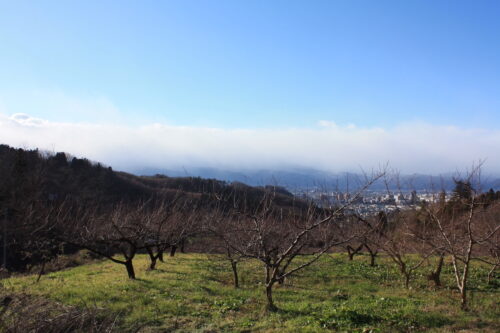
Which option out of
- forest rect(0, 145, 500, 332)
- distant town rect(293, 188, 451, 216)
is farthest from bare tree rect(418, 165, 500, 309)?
distant town rect(293, 188, 451, 216)

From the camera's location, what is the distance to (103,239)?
14984mm

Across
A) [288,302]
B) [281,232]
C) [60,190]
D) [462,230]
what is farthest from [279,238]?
[60,190]

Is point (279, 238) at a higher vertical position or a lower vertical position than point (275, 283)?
higher

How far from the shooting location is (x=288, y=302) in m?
9.70

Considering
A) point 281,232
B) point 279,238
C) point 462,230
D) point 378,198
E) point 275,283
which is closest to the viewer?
point 378,198

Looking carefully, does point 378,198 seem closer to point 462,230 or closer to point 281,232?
point 462,230

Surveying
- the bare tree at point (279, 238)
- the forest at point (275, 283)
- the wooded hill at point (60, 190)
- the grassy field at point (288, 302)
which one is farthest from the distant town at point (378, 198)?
the wooded hill at point (60, 190)

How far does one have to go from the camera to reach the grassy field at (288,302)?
748 cm

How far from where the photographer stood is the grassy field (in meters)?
7.48

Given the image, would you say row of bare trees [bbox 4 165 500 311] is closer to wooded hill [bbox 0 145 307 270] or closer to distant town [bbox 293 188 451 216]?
distant town [bbox 293 188 451 216]

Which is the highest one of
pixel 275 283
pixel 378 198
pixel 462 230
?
pixel 378 198

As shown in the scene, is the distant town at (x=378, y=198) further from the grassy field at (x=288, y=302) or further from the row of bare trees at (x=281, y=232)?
the grassy field at (x=288, y=302)

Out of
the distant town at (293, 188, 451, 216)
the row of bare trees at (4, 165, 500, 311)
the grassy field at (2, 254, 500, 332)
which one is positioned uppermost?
the distant town at (293, 188, 451, 216)

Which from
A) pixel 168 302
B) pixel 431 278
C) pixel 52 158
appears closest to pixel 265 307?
pixel 168 302
